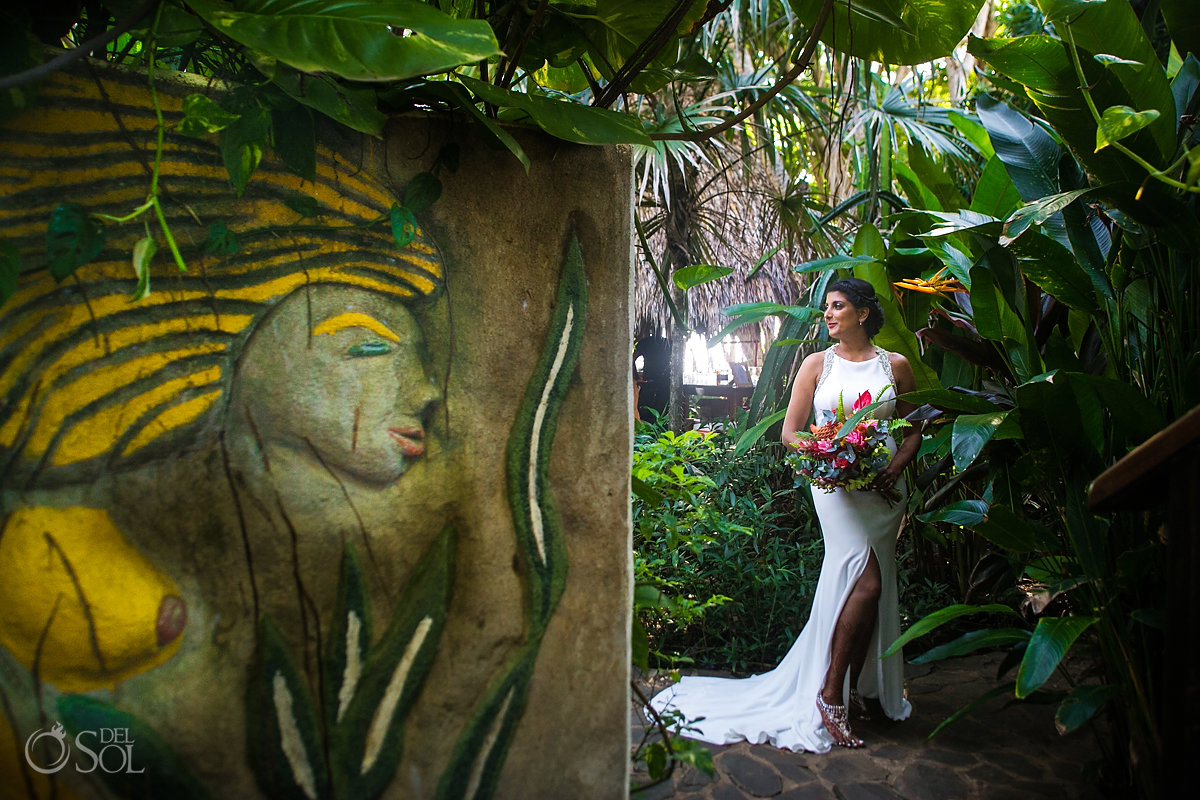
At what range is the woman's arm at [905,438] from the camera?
2936 millimetres

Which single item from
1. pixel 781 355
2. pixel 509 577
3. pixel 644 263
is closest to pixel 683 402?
pixel 644 263

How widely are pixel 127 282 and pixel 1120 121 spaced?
1723 mm

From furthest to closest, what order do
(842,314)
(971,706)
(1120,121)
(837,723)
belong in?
1. (842,314)
2. (837,723)
3. (971,706)
4. (1120,121)

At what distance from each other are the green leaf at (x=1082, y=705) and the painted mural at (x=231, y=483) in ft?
5.00

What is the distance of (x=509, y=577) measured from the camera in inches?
50.4

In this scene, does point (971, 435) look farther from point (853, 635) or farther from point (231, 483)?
point (231, 483)

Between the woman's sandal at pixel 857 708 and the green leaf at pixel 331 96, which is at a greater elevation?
the green leaf at pixel 331 96

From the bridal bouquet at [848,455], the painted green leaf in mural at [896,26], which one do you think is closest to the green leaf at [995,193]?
the bridal bouquet at [848,455]

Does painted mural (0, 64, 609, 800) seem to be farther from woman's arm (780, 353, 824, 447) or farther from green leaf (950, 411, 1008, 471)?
woman's arm (780, 353, 824, 447)

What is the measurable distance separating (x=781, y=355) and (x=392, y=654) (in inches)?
122

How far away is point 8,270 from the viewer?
40.3 inches

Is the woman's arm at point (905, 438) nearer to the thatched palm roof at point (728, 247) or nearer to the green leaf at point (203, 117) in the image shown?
the thatched palm roof at point (728, 247)

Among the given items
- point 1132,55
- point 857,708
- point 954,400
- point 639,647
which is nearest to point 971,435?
point 954,400

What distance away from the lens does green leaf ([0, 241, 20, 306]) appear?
3.32ft
